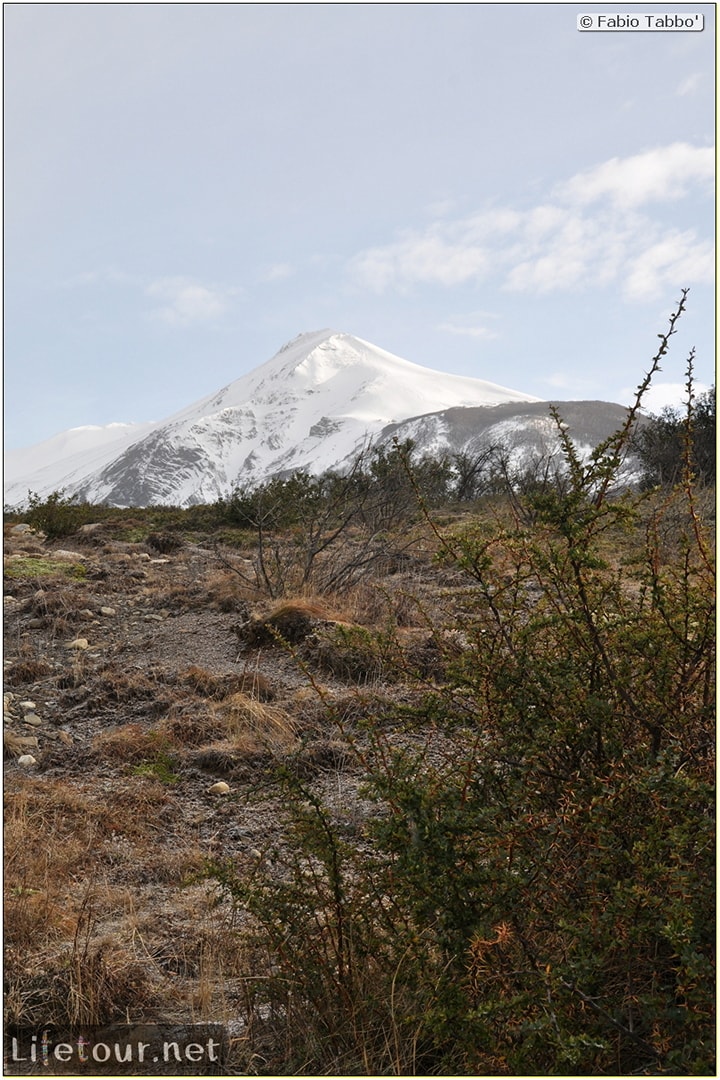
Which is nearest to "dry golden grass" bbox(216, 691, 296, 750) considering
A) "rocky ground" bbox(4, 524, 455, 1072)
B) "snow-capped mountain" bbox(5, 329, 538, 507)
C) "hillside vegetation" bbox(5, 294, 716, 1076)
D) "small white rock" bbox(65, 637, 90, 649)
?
"rocky ground" bbox(4, 524, 455, 1072)

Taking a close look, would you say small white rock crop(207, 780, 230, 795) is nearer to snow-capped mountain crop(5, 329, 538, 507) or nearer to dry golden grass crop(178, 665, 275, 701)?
dry golden grass crop(178, 665, 275, 701)

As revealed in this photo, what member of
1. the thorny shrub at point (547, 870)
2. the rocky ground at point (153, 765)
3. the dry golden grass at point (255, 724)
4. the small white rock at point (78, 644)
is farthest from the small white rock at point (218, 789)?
the small white rock at point (78, 644)

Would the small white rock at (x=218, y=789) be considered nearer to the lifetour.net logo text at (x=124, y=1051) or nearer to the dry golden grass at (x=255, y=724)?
the dry golden grass at (x=255, y=724)

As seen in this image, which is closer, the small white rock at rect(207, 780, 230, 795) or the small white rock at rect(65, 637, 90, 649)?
the small white rock at rect(207, 780, 230, 795)

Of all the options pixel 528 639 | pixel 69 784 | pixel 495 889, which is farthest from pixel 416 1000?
pixel 69 784

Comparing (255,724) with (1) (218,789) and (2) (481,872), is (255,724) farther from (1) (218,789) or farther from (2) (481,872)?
(2) (481,872)

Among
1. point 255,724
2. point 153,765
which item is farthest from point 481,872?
point 255,724

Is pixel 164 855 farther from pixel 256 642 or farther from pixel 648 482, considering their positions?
pixel 648 482
